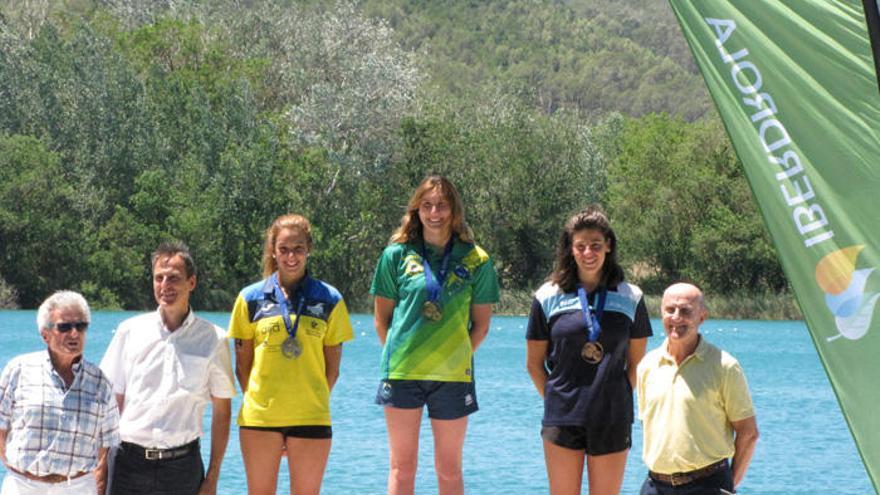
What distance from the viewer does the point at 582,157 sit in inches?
2152

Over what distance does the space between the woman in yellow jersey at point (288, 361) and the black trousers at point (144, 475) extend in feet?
1.60


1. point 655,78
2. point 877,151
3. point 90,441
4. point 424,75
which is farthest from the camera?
point 655,78

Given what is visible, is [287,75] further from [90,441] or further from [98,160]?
[90,441]

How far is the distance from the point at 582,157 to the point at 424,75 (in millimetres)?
7074

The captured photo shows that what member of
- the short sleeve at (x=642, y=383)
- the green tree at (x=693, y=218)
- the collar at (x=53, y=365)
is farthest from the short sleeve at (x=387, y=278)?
the green tree at (x=693, y=218)

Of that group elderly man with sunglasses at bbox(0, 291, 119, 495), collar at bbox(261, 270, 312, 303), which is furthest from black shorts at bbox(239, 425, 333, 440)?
elderly man with sunglasses at bbox(0, 291, 119, 495)

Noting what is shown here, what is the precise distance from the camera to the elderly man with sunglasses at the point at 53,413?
4316 mm

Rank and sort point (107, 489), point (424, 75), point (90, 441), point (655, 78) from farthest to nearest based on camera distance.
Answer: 1. point (655, 78)
2. point (424, 75)
3. point (107, 489)
4. point (90, 441)

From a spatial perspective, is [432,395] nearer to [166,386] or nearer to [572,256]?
[572,256]

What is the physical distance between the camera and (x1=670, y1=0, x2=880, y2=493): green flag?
2.65m

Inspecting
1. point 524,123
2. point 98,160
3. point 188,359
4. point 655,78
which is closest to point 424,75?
point 524,123

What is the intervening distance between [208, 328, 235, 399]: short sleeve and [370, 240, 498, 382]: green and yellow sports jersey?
0.88 meters

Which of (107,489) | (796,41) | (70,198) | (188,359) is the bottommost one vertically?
(107,489)

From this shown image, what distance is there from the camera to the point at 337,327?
17.5 ft
